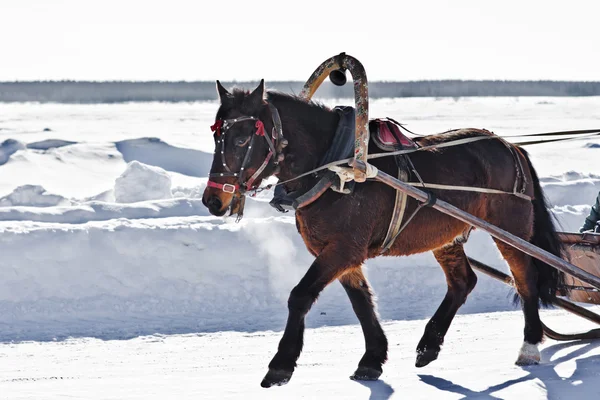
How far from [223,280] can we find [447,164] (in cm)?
381

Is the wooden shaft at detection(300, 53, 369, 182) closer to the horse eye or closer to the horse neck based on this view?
the horse neck

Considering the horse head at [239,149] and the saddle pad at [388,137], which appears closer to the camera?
the horse head at [239,149]

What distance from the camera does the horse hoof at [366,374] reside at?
22.3 ft

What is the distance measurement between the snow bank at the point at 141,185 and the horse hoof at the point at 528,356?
25.4 ft

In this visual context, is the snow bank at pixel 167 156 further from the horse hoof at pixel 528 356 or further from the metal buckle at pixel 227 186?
the metal buckle at pixel 227 186

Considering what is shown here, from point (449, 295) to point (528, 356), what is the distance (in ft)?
2.42

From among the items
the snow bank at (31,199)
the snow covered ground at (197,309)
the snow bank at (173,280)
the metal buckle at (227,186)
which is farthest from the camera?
the snow bank at (31,199)

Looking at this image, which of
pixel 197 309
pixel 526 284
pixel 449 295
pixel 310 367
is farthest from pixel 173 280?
Result: pixel 526 284

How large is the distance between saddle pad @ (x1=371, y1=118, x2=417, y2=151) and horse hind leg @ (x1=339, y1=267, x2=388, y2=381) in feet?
2.78

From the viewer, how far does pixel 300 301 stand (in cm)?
620

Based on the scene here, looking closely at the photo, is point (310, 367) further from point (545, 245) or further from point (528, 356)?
point (545, 245)

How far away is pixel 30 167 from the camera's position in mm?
18031

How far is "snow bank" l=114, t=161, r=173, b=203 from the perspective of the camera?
46.3ft

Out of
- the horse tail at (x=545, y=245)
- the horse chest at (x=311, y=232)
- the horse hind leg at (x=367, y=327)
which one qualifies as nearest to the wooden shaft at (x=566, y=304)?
the horse tail at (x=545, y=245)
